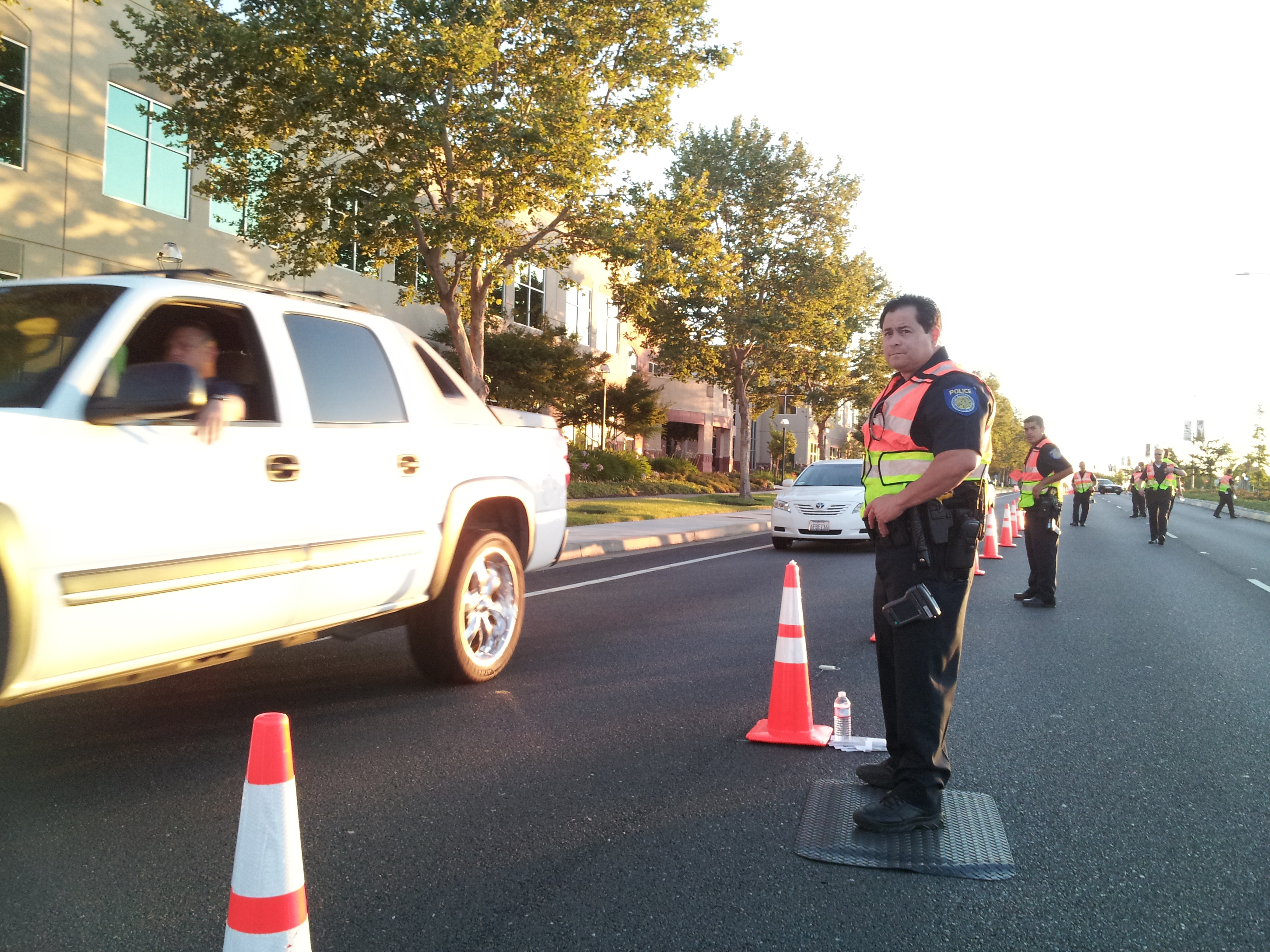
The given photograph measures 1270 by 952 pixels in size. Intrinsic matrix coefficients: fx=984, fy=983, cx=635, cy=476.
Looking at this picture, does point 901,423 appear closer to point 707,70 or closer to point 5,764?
point 5,764

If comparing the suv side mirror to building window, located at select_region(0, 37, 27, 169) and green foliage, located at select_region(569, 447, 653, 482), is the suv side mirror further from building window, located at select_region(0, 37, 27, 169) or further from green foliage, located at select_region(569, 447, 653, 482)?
green foliage, located at select_region(569, 447, 653, 482)

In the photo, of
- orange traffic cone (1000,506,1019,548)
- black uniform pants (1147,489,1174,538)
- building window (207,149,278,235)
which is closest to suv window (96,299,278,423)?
building window (207,149,278,235)

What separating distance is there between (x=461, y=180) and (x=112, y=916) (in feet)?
52.5

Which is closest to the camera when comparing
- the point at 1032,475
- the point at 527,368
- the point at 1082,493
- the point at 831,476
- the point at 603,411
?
the point at 1032,475

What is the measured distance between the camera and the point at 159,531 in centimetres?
361

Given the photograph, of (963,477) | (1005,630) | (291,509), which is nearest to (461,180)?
(1005,630)

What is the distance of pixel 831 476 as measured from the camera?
16875 mm

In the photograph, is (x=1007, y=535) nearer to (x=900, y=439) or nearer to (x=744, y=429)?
(x=900, y=439)

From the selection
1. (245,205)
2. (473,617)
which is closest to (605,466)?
(245,205)

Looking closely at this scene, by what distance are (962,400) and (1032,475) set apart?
7290 mm

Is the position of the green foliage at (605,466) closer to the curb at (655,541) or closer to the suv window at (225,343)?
the curb at (655,541)

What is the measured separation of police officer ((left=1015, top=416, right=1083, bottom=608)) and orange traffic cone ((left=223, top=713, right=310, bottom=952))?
29.9 feet

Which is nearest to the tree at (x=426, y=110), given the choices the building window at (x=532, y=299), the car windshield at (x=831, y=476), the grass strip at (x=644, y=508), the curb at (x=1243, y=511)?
the grass strip at (x=644, y=508)

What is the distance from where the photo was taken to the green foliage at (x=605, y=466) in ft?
111
